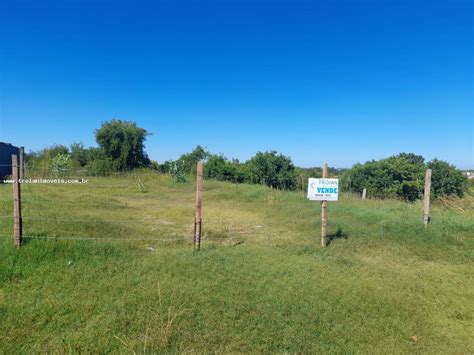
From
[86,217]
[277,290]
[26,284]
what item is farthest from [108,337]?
[86,217]

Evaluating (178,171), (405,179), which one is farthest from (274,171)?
(405,179)

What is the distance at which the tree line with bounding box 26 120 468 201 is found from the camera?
24.2 metres

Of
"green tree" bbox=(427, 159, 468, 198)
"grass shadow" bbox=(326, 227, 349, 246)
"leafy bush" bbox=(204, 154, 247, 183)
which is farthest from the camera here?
"green tree" bbox=(427, 159, 468, 198)

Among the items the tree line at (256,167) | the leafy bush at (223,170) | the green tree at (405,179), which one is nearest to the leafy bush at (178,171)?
the tree line at (256,167)

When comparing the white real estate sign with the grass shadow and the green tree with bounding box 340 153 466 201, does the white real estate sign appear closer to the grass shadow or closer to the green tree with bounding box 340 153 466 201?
the grass shadow

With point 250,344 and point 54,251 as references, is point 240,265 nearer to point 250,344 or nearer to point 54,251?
point 250,344

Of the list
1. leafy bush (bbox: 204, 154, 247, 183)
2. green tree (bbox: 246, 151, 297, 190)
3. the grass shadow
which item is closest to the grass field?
the grass shadow

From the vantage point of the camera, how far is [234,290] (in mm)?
3643

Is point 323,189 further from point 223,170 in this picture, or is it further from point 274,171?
point 223,170

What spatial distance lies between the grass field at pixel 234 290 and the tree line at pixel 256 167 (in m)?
17.3

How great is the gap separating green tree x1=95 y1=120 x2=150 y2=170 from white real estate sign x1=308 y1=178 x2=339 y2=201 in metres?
26.7

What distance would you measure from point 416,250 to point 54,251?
680 cm

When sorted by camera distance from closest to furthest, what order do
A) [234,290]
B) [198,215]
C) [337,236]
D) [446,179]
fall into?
[234,290]
[198,215]
[337,236]
[446,179]

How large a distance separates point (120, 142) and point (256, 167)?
49.0 feet
